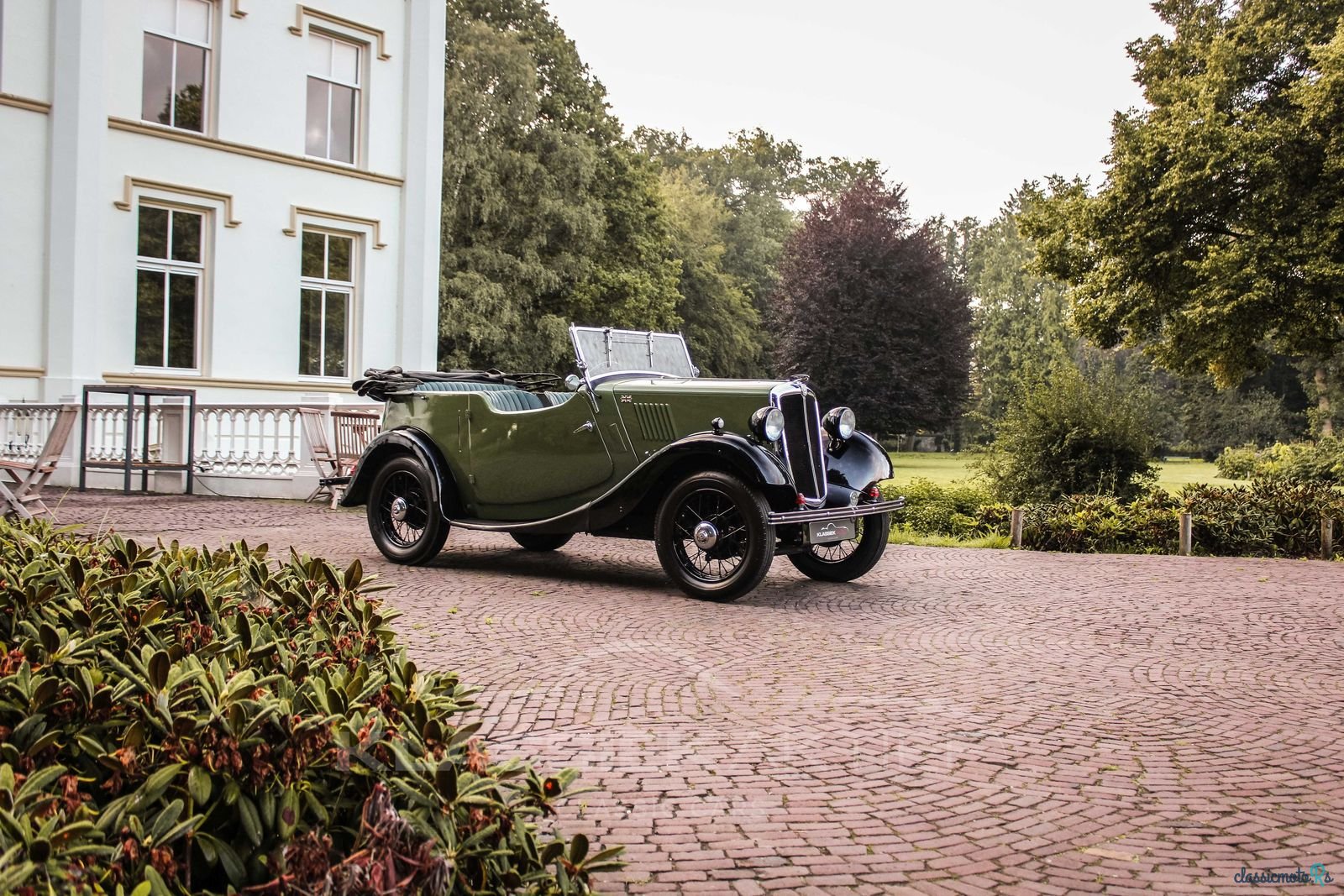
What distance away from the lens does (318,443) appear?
14578mm

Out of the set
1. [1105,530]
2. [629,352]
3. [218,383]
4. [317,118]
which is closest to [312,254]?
[317,118]

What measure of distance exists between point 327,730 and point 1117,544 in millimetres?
10778

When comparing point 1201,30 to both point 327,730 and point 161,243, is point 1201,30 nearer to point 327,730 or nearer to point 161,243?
point 161,243

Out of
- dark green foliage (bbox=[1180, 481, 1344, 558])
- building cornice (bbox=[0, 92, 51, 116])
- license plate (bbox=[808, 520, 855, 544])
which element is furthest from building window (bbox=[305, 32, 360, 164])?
dark green foliage (bbox=[1180, 481, 1344, 558])

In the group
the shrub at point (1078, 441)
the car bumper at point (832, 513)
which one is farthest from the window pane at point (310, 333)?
the car bumper at point (832, 513)

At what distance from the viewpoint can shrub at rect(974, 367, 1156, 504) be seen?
48.5 feet

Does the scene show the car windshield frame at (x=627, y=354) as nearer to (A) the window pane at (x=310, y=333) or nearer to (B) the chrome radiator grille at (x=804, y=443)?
(B) the chrome radiator grille at (x=804, y=443)

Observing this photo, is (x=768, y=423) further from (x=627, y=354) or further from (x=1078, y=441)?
(x=1078, y=441)

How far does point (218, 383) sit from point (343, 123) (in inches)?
216

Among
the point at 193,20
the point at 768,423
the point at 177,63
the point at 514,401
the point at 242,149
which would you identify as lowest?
the point at 768,423

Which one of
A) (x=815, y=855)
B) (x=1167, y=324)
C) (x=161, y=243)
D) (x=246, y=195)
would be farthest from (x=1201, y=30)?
(x=815, y=855)

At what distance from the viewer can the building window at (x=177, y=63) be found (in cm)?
1758

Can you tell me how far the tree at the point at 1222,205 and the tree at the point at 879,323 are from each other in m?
17.9

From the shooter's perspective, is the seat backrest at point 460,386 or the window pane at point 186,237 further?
the window pane at point 186,237
